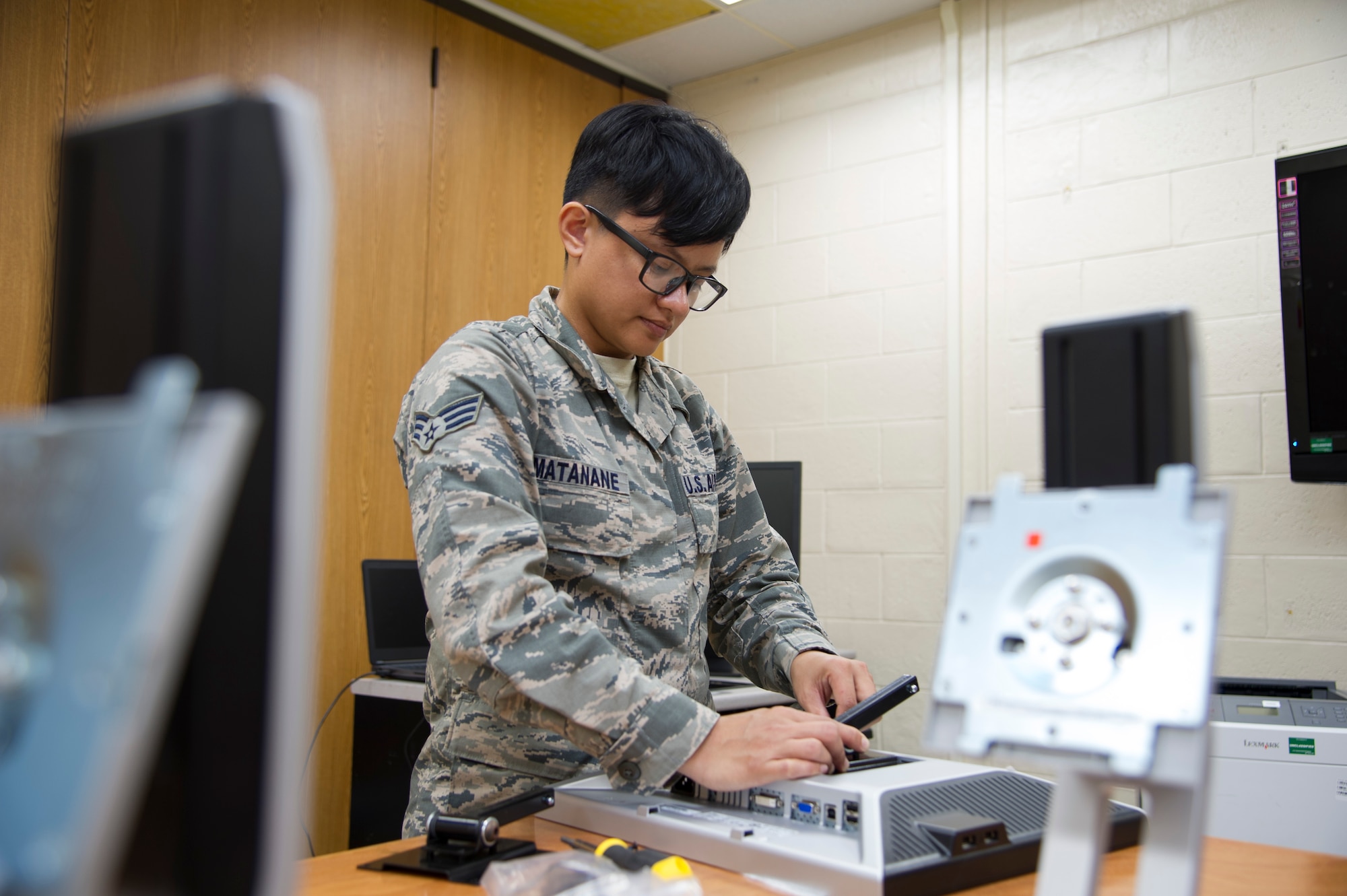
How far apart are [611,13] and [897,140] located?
0.98 m

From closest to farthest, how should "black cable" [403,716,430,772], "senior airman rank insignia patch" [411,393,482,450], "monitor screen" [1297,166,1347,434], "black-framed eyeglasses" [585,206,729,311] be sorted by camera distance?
"senior airman rank insignia patch" [411,393,482,450] → "black-framed eyeglasses" [585,206,729,311] → "monitor screen" [1297,166,1347,434] → "black cable" [403,716,430,772]

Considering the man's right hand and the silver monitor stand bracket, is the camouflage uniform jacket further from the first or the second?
the silver monitor stand bracket

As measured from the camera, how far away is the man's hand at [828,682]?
52.2 inches

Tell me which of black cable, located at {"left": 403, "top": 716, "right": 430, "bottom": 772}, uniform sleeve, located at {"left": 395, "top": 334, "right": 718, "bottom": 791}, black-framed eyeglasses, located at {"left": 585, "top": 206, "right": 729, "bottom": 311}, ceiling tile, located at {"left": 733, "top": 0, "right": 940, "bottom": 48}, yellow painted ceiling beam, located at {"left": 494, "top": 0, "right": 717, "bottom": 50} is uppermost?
yellow painted ceiling beam, located at {"left": 494, "top": 0, "right": 717, "bottom": 50}

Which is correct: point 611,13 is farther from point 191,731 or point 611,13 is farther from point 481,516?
point 191,731

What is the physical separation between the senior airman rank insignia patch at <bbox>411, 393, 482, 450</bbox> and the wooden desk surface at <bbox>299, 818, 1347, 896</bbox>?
40cm

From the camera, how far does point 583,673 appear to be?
1023mm

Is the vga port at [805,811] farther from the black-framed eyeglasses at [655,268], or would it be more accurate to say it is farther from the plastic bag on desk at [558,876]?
the black-framed eyeglasses at [655,268]

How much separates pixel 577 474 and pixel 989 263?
2132mm

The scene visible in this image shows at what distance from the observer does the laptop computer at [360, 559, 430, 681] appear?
8.32 ft

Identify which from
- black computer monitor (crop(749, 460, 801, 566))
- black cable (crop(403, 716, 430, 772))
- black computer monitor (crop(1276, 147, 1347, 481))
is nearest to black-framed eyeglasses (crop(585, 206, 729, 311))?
black computer monitor (crop(749, 460, 801, 566))

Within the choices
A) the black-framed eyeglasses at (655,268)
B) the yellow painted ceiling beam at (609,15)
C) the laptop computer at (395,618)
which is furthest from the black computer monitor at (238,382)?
the yellow painted ceiling beam at (609,15)

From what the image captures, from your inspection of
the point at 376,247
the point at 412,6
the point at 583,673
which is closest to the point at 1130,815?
the point at 583,673

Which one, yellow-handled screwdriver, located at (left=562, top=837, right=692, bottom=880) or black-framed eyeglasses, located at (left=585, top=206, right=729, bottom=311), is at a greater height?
black-framed eyeglasses, located at (left=585, top=206, right=729, bottom=311)
